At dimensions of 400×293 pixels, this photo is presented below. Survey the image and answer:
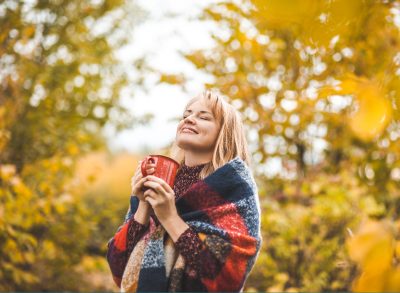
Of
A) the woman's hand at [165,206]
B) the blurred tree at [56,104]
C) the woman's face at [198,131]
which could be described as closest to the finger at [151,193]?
the woman's hand at [165,206]

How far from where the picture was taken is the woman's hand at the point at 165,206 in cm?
114

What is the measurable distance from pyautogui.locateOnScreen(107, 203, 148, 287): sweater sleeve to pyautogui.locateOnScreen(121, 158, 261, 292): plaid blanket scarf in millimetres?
31

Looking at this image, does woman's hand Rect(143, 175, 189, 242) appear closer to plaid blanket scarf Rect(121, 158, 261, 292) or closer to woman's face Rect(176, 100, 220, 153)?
plaid blanket scarf Rect(121, 158, 261, 292)

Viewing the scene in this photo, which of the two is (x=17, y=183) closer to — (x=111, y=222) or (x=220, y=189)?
(x=220, y=189)

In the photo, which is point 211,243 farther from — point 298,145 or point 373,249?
point 298,145

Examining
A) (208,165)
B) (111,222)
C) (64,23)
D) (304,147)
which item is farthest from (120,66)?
(208,165)

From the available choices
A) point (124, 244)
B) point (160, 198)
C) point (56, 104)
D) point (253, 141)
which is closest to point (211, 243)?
point (160, 198)

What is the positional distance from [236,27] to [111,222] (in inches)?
160

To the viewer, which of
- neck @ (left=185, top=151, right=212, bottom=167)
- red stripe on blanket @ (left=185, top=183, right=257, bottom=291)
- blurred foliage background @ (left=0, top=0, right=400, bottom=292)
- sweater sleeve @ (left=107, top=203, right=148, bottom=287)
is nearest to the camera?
red stripe on blanket @ (left=185, top=183, right=257, bottom=291)

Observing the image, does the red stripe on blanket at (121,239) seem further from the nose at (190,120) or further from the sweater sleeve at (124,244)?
the nose at (190,120)

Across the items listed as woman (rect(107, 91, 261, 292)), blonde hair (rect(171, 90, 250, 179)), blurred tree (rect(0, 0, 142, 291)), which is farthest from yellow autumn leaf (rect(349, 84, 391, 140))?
blurred tree (rect(0, 0, 142, 291))

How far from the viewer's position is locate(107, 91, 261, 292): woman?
1.11m

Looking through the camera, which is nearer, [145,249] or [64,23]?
[145,249]

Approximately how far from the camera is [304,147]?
12.3ft
